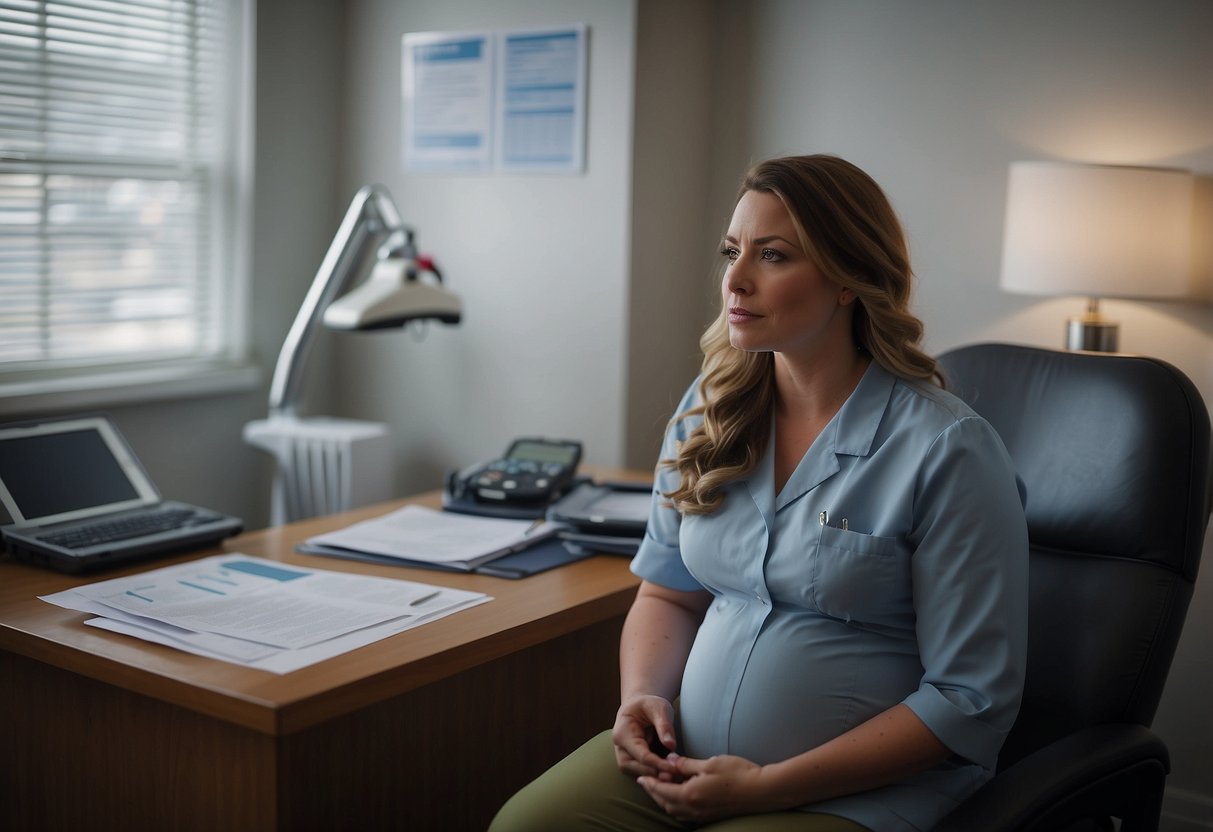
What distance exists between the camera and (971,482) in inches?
54.4

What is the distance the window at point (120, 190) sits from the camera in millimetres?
2531

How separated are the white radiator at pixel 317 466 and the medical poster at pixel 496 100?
29.5 inches

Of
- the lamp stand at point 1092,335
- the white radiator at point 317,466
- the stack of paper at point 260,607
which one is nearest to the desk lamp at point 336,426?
the white radiator at point 317,466

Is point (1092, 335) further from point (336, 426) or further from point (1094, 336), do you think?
point (336, 426)

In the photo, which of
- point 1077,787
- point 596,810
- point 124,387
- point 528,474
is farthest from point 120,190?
point 1077,787

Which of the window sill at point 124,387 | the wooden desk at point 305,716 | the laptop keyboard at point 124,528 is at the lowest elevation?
the wooden desk at point 305,716

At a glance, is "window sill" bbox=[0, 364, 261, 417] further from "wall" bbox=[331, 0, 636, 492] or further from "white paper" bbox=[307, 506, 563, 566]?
"white paper" bbox=[307, 506, 563, 566]

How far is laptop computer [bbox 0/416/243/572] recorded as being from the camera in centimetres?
186

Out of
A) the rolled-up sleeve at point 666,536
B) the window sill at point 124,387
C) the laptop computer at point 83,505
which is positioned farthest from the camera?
the window sill at point 124,387

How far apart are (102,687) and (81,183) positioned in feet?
4.73

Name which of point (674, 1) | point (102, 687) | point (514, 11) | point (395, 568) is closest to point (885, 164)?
point (674, 1)

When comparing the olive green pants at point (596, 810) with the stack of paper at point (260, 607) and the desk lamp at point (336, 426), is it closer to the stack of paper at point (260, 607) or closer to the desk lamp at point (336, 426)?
the stack of paper at point (260, 607)

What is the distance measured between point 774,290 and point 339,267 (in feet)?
4.88

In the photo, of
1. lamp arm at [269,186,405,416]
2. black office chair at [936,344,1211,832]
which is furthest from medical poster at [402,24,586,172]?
black office chair at [936,344,1211,832]
